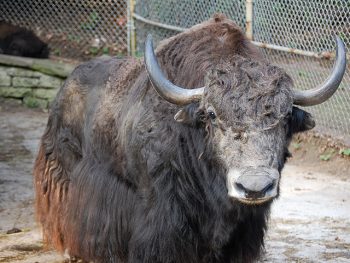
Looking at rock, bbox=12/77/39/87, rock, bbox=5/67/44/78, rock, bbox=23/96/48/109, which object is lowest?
rock, bbox=23/96/48/109

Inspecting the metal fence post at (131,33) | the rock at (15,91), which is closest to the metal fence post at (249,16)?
the metal fence post at (131,33)

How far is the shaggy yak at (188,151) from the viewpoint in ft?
14.9

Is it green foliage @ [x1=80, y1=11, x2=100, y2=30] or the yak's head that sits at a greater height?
the yak's head

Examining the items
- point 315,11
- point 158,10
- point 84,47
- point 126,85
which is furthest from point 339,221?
point 84,47

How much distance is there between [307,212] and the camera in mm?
7391

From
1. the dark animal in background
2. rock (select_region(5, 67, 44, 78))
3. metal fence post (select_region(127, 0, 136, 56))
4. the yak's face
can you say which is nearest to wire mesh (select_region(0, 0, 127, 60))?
the dark animal in background

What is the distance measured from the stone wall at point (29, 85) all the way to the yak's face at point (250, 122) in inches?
293

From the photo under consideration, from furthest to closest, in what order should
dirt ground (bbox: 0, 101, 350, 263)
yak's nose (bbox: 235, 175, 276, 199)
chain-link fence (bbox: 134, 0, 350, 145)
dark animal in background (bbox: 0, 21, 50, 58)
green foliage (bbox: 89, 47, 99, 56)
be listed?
green foliage (bbox: 89, 47, 99, 56), dark animal in background (bbox: 0, 21, 50, 58), chain-link fence (bbox: 134, 0, 350, 145), dirt ground (bbox: 0, 101, 350, 263), yak's nose (bbox: 235, 175, 276, 199)

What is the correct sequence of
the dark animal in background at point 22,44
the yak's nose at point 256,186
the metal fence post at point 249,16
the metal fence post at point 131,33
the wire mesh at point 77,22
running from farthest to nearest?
the wire mesh at point 77,22, the dark animal in background at point 22,44, the metal fence post at point 131,33, the metal fence post at point 249,16, the yak's nose at point 256,186

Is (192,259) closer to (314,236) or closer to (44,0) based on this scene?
(314,236)

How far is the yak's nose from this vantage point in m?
4.24

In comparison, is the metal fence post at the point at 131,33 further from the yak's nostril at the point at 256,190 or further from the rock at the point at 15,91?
the yak's nostril at the point at 256,190

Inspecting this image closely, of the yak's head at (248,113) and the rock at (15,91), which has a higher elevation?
the yak's head at (248,113)

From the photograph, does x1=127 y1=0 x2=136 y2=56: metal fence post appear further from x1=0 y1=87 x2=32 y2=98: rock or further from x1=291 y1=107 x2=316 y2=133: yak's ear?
x1=291 y1=107 x2=316 y2=133: yak's ear
